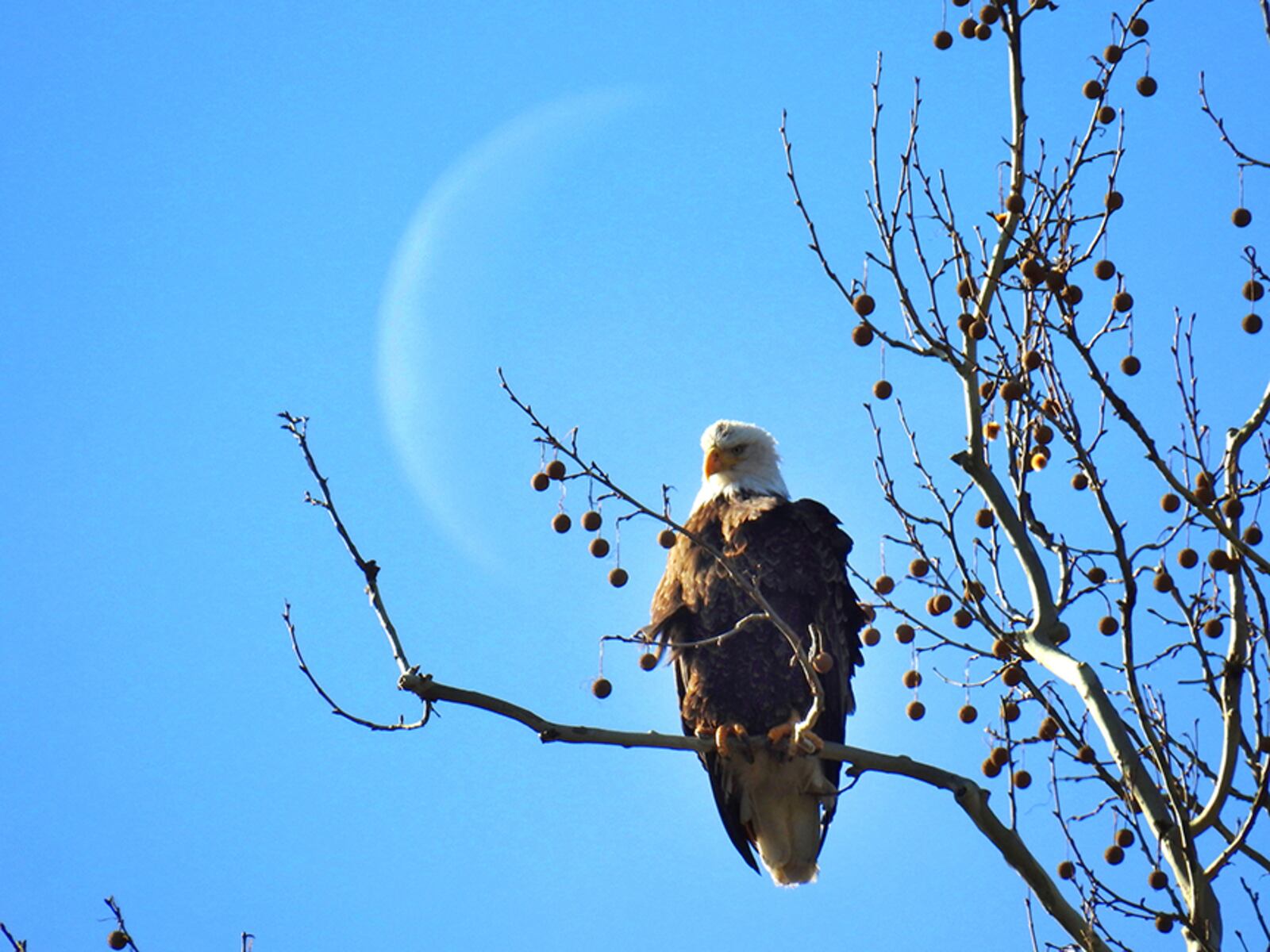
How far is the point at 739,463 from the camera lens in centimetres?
584

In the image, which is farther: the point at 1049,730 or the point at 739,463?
the point at 739,463

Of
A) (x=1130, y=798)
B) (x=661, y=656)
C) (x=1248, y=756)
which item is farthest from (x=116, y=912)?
(x=1248, y=756)

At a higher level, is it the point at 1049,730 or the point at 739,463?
the point at 739,463

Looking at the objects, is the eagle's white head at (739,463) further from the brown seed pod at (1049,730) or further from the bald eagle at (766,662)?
the brown seed pod at (1049,730)

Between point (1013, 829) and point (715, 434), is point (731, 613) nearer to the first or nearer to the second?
point (715, 434)

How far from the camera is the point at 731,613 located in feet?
16.3

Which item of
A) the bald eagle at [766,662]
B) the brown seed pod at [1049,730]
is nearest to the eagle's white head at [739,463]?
the bald eagle at [766,662]

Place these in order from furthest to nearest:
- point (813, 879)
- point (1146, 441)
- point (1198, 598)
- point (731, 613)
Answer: point (813, 879)
point (731, 613)
point (1198, 598)
point (1146, 441)

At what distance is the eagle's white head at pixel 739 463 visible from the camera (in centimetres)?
570

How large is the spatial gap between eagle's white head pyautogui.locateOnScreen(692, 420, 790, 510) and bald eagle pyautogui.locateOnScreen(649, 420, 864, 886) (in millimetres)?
285

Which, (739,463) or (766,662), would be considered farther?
(739,463)

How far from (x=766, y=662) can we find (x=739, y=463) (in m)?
1.08

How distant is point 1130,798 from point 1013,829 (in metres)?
0.31

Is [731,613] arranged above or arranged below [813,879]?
above
